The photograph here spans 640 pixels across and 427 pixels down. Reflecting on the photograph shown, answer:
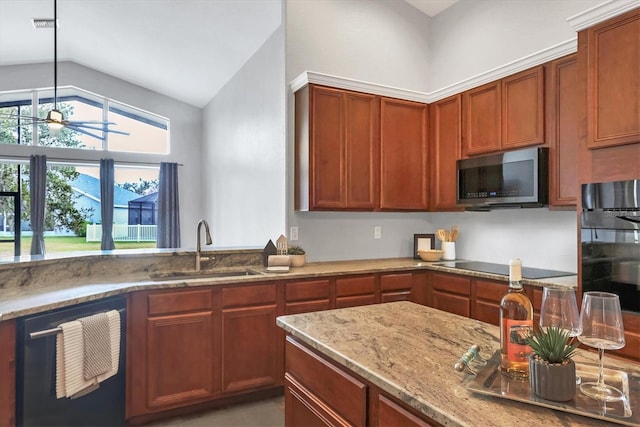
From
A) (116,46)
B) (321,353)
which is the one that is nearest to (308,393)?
(321,353)

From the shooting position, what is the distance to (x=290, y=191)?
367 cm

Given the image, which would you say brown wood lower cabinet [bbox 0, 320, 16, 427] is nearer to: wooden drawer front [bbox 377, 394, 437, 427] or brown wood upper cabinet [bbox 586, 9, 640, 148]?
wooden drawer front [bbox 377, 394, 437, 427]

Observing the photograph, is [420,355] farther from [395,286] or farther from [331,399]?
[395,286]

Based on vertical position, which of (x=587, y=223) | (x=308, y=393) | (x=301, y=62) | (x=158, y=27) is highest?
(x=158, y=27)

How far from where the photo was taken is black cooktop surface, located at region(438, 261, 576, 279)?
116 inches

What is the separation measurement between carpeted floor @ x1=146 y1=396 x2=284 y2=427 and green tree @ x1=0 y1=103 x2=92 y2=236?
207 inches

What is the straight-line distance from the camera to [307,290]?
3.06m

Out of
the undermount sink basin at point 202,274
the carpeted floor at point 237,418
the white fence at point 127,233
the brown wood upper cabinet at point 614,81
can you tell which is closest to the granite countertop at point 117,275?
the undermount sink basin at point 202,274

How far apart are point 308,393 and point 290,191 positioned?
7.88 ft

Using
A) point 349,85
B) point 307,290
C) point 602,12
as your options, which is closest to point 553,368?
point 307,290

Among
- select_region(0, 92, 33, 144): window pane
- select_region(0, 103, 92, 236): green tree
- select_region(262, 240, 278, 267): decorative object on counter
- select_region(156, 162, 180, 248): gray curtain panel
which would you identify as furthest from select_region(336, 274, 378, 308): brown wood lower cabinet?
select_region(0, 92, 33, 144): window pane

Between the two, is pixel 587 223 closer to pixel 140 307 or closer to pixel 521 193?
pixel 521 193

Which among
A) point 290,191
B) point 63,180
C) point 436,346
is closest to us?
point 436,346

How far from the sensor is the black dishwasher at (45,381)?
73.1 inches
